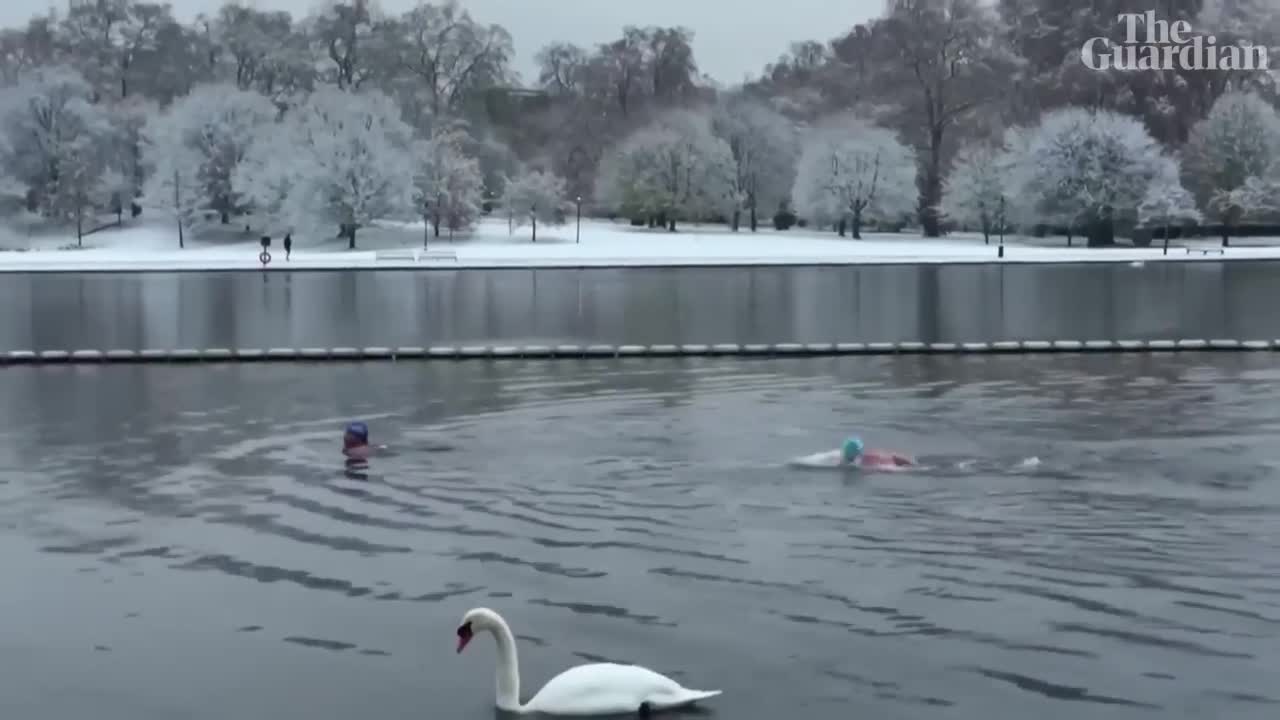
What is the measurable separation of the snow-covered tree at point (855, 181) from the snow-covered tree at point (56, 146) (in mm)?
38853

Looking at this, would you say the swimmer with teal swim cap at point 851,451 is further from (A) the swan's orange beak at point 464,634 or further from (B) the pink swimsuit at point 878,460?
(A) the swan's orange beak at point 464,634

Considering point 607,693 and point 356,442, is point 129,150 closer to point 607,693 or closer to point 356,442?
point 356,442

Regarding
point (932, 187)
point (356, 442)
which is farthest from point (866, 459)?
point (932, 187)

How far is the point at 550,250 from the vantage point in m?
83.1

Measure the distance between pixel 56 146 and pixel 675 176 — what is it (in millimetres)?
34707

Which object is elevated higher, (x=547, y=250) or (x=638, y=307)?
(x=547, y=250)

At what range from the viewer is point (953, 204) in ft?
308

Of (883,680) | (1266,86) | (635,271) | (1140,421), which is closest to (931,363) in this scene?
(1140,421)

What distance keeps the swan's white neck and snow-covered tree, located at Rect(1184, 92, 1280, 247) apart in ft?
277

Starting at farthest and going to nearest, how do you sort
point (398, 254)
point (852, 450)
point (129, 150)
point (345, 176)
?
point (129, 150) < point (345, 176) < point (398, 254) < point (852, 450)

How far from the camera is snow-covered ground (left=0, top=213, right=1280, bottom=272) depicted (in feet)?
244

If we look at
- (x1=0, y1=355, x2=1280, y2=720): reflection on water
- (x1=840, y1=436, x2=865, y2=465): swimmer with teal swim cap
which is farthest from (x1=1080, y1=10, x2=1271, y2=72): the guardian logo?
(x1=840, y1=436, x2=865, y2=465): swimmer with teal swim cap

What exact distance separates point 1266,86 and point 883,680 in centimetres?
10555

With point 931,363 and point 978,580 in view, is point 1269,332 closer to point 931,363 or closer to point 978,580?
point 931,363
